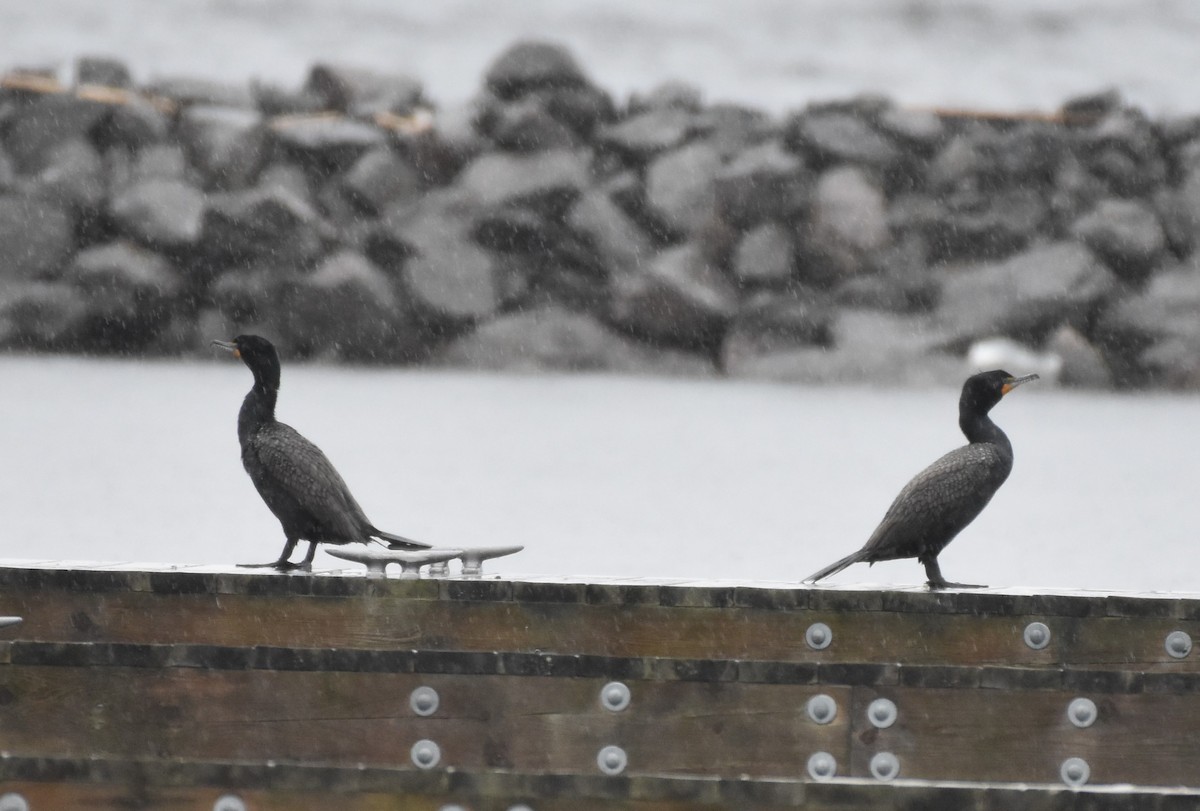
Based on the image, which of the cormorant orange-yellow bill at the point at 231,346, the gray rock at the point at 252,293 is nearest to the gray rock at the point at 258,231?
the gray rock at the point at 252,293

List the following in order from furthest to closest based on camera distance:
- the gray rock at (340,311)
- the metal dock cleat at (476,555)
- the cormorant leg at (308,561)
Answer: the gray rock at (340,311)
the cormorant leg at (308,561)
the metal dock cleat at (476,555)

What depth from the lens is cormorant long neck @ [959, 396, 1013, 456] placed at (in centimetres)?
641

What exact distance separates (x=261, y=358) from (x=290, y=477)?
0.48 meters

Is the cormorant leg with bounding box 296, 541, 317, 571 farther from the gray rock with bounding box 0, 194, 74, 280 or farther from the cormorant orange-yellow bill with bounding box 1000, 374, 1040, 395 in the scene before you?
the gray rock with bounding box 0, 194, 74, 280

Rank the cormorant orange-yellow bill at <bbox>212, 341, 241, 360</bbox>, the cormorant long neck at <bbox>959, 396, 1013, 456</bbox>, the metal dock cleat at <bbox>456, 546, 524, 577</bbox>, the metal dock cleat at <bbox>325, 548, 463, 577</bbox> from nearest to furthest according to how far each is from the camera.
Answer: the metal dock cleat at <bbox>325, 548, 463, 577</bbox>, the metal dock cleat at <bbox>456, 546, 524, 577</bbox>, the cormorant long neck at <bbox>959, 396, 1013, 456</bbox>, the cormorant orange-yellow bill at <bbox>212, 341, 241, 360</bbox>

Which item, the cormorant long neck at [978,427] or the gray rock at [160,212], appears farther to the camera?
the gray rock at [160,212]

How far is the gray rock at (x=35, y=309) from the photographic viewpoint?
5162cm

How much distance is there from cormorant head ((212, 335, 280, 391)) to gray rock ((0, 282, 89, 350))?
47.2m

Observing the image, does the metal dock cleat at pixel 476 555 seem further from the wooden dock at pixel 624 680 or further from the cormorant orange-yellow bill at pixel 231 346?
the cormorant orange-yellow bill at pixel 231 346

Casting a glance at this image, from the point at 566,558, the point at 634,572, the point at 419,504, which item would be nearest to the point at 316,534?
the point at 634,572

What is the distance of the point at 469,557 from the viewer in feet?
19.4

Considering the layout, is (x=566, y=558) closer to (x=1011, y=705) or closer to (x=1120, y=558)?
(x=1120, y=558)

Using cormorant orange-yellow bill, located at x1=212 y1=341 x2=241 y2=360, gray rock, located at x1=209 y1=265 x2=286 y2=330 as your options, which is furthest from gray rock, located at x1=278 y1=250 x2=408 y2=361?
cormorant orange-yellow bill, located at x1=212 y1=341 x2=241 y2=360

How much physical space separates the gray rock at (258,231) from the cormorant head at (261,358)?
151 ft
